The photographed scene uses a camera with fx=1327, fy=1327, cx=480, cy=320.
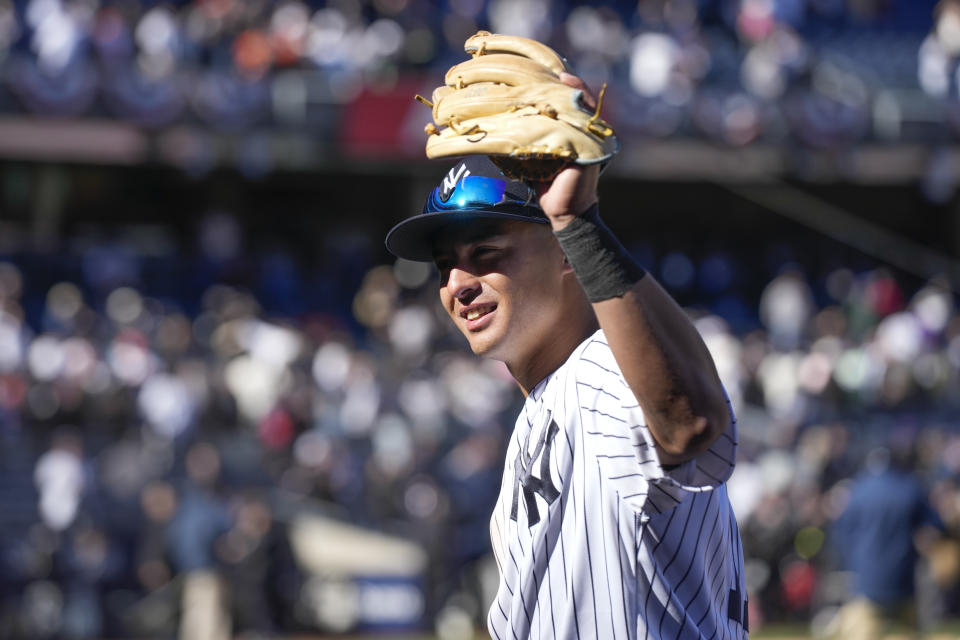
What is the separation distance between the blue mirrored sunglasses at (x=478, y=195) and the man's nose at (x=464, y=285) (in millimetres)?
106

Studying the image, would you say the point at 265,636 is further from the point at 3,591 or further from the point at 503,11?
the point at 503,11

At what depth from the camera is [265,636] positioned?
10.5 m

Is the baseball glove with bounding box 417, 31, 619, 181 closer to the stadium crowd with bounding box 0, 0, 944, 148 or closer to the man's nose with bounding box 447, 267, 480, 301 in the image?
the man's nose with bounding box 447, 267, 480, 301

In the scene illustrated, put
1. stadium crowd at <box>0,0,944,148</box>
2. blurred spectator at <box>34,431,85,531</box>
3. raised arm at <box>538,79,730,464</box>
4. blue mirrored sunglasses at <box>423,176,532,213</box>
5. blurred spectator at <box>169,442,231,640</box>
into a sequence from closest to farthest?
1. raised arm at <box>538,79,730,464</box>
2. blue mirrored sunglasses at <box>423,176,532,213</box>
3. blurred spectator at <box>169,442,231,640</box>
4. blurred spectator at <box>34,431,85,531</box>
5. stadium crowd at <box>0,0,944,148</box>

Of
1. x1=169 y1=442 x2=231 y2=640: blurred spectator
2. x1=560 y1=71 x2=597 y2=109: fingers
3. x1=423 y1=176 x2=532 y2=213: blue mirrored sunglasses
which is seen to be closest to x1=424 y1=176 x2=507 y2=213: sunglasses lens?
x1=423 y1=176 x2=532 y2=213: blue mirrored sunglasses

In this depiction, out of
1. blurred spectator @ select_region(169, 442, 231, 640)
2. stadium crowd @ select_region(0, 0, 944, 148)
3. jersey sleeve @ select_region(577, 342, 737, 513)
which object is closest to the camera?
jersey sleeve @ select_region(577, 342, 737, 513)

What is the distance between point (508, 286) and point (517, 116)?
43 centimetres

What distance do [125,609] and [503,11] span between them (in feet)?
35.7

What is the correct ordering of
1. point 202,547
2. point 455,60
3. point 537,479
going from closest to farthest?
1. point 537,479
2. point 202,547
3. point 455,60

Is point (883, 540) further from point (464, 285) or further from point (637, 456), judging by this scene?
point (637, 456)

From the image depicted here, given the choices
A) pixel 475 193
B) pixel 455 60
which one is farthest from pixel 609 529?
pixel 455 60

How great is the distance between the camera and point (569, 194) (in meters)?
1.65

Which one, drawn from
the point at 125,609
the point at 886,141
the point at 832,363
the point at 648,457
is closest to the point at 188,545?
the point at 125,609

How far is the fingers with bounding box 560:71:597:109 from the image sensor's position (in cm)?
176
